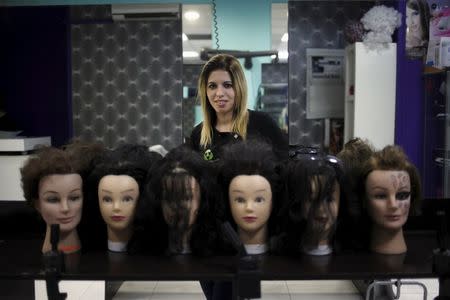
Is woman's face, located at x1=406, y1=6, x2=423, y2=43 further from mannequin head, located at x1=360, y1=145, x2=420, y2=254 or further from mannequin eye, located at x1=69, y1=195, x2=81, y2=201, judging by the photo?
mannequin eye, located at x1=69, y1=195, x2=81, y2=201

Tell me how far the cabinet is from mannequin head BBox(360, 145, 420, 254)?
2.83 meters

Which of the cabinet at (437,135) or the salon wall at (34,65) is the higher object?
the salon wall at (34,65)

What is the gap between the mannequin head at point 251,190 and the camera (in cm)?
108

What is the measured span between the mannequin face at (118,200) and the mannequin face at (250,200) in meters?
0.25

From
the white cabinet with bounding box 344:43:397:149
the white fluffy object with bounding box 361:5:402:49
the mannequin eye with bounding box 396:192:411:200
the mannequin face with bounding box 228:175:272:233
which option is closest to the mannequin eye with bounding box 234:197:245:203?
the mannequin face with bounding box 228:175:272:233

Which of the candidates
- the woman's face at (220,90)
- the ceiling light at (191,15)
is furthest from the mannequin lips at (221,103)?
Result: the ceiling light at (191,15)

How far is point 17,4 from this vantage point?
4762 mm

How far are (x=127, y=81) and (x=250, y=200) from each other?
4.13 metres

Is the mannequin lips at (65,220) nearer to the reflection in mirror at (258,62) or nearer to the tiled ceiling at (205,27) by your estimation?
the reflection in mirror at (258,62)

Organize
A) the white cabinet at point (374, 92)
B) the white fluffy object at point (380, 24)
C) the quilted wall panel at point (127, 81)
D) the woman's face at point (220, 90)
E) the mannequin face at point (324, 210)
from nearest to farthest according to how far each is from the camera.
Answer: the mannequin face at point (324, 210) < the woman's face at point (220, 90) < the white fluffy object at point (380, 24) < the white cabinet at point (374, 92) < the quilted wall panel at point (127, 81)

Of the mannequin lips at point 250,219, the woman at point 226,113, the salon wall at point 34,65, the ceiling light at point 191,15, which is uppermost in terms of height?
the ceiling light at point 191,15

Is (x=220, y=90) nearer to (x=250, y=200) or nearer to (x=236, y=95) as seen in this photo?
(x=236, y=95)

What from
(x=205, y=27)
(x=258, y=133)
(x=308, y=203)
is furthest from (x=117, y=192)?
(x=205, y=27)

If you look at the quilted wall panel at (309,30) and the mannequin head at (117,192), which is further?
the quilted wall panel at (309,30)
